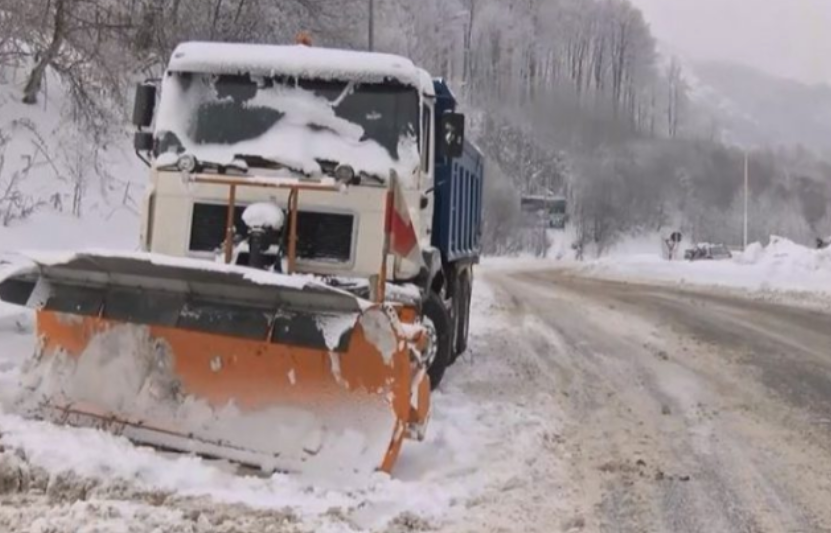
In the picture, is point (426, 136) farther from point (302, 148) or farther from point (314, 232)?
point (314, 232)

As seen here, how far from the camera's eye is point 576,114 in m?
53.6

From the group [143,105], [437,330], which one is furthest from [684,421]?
[143,105]

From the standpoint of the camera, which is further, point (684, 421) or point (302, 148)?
point (684, 421)

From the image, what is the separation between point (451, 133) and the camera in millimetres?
7727

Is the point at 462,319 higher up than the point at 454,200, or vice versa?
the point at 454,200

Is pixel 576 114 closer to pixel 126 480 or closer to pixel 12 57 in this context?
pixel 12 57

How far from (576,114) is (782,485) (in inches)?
1950

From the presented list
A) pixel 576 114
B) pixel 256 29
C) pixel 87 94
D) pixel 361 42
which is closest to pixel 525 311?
pixel 87 94

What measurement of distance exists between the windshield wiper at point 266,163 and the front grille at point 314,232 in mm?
381

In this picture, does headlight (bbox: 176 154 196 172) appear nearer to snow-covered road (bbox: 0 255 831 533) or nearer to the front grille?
the front grille

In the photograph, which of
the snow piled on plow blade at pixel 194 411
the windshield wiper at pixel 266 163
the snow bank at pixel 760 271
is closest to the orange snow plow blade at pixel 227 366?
the snow piled on plow blade at pixel 194 411

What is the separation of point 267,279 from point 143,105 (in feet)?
9.57

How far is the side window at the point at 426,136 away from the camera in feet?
23.8

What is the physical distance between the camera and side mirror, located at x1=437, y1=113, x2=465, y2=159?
772 cm
